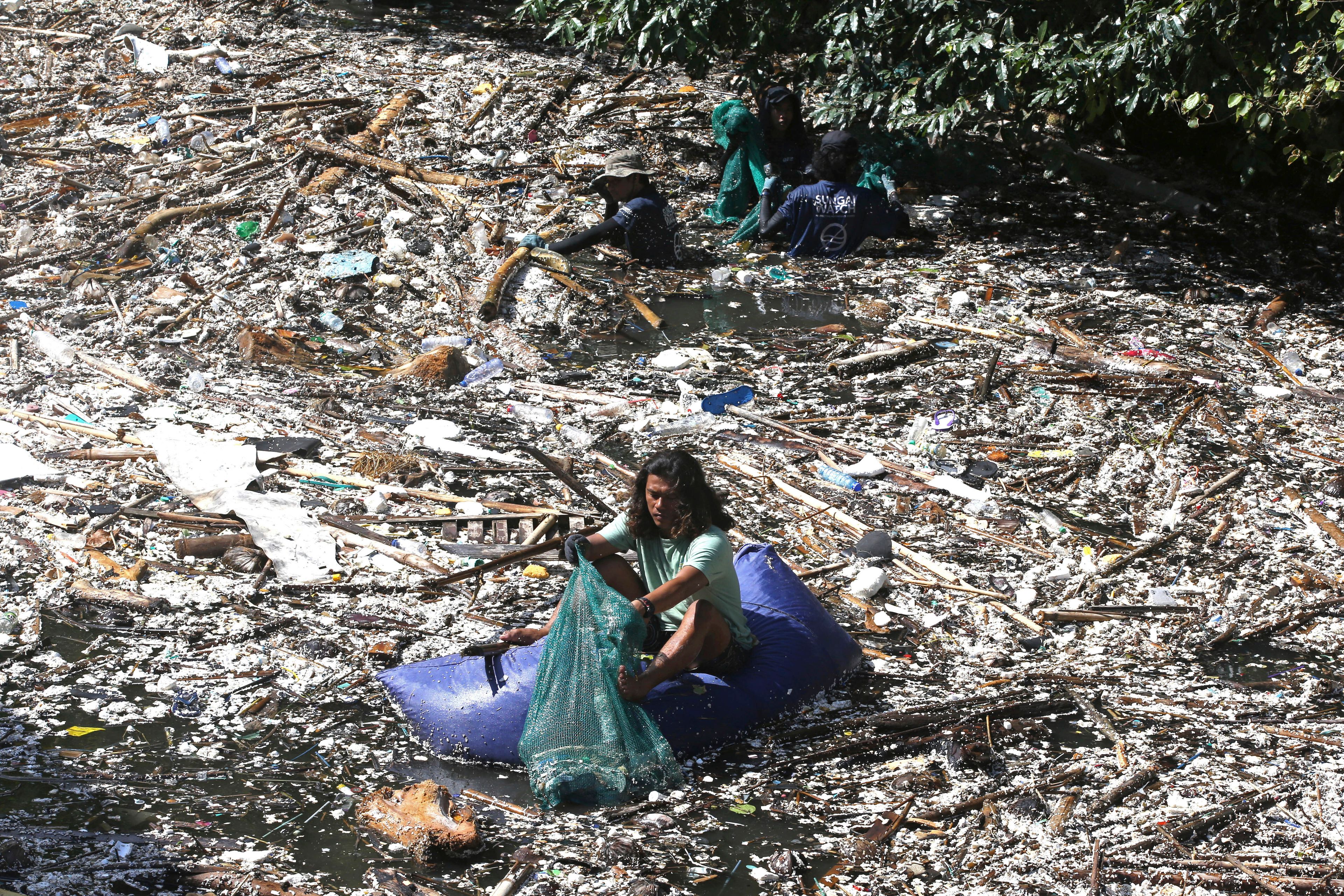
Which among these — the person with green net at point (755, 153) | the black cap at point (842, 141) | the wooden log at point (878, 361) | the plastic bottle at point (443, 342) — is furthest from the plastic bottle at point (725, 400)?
the black cap at point (842, 141)

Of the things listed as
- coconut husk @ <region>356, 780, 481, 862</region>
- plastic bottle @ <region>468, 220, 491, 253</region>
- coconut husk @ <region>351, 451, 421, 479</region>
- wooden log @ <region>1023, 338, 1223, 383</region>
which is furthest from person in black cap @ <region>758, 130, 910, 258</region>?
coconut husk @ <region>356, 780, 481, 862</region>

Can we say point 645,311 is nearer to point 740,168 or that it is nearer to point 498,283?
point 498,283

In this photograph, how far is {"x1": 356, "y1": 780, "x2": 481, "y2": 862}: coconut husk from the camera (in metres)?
3.78

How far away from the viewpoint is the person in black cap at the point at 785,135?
33.8 ft

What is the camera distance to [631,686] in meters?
4.30

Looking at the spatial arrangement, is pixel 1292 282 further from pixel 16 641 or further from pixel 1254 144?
pixel 16 641

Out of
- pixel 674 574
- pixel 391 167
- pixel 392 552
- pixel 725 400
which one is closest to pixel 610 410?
pixel 725 400

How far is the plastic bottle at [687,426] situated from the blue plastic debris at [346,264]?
10.1 feet

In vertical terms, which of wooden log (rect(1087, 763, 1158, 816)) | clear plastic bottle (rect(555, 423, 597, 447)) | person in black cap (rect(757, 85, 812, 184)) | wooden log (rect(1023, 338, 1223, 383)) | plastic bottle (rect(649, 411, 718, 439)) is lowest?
wooden log (rect(1087, 763, 1158, 816))

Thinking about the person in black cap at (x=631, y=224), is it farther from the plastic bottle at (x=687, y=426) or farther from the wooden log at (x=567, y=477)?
the wooden log at (x=567, y=477)

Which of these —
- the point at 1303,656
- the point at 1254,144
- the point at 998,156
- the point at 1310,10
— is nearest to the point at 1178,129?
the point at 998,156

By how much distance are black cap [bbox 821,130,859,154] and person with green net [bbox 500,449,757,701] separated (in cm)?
561

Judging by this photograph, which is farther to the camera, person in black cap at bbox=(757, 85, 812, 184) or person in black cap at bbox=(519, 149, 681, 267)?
person in black cap at bbox=(757, 85, 812, 184)

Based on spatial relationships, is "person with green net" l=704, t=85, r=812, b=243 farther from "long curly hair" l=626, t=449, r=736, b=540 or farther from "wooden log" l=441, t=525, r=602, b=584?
"long curly hair" l=626, t=449, r=736, b=540
